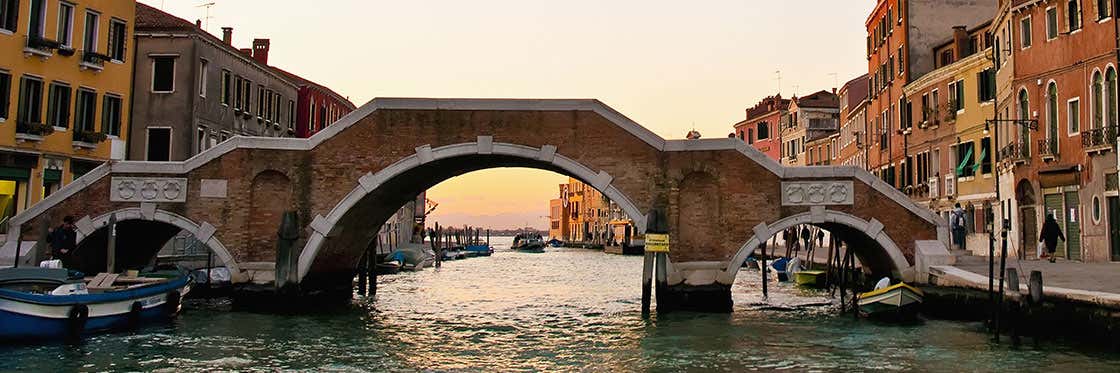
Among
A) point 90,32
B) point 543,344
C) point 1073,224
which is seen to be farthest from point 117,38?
point 1073,224

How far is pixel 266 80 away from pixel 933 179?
22.8 metres

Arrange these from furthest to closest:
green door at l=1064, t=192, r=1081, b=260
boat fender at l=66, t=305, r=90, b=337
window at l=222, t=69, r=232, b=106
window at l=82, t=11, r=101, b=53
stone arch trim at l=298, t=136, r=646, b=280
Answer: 1. window at l=222, t=69, r=232, b=106
2. window at l=82, t=11, r=101, b=53
3. green door at l=1064, t=192, r=1081, b=260
4. stone arch trim at l=298, t=136, r=646, b=280
5. boat fender at l=66, t=305, r=90, b=337

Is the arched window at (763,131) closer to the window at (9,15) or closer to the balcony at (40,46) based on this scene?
the balcony at (40,46)

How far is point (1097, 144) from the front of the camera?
19.9 metres

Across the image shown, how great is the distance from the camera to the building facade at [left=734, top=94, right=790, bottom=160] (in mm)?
58406

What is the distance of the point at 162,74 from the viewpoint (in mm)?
27328

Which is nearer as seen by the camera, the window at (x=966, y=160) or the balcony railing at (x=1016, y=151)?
the balcony railing at (x=1016, y=151)

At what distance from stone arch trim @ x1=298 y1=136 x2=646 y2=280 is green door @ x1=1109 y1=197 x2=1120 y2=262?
9.84 m

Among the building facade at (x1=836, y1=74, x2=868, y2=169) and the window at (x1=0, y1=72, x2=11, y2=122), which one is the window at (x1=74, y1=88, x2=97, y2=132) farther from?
the building facade at (x1=836, y1=74, x2=868, y2=169)

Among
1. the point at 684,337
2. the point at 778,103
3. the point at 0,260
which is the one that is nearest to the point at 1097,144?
the point at 684,337

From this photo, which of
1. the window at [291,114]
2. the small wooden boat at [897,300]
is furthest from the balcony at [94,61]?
the small wooden boat at [897,300]

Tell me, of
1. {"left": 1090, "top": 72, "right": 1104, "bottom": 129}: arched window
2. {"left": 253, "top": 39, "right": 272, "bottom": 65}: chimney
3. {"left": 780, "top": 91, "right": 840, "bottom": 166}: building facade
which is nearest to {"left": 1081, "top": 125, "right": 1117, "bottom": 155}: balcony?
{"left": 1090, "top": 72, "right": 1104, "bottom": 129}: arched window

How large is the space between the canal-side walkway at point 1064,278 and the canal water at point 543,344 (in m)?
0.75

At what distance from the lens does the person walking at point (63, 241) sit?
60.5ft
